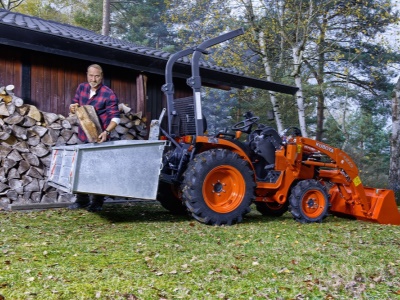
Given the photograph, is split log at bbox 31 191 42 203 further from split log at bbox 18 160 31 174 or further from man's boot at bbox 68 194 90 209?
man's boot at bbox 68 194 90 209

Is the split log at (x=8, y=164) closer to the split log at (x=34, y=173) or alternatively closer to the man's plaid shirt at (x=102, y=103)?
the split log at (x=34, y=173)

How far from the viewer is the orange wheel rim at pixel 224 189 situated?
5.41m

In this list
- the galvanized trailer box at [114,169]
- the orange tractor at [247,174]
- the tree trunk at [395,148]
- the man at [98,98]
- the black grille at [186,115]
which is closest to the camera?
the galvanized trailer box at [114,169]

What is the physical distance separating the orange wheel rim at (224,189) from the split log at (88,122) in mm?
1515

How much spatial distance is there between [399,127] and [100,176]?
9.25 m

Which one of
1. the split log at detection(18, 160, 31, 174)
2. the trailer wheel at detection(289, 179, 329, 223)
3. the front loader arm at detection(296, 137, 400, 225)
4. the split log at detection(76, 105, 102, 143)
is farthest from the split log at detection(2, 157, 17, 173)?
the front loader arm at detection(296, 137, 400, 225)

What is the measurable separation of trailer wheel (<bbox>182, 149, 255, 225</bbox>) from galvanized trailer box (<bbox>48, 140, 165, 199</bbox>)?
1.55 feet

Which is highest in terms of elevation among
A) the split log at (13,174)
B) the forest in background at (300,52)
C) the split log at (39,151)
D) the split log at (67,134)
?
the forest in background at (300,52)

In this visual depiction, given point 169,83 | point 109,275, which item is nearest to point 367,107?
point 169,83

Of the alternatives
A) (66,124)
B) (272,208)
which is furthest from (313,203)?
(66,124)

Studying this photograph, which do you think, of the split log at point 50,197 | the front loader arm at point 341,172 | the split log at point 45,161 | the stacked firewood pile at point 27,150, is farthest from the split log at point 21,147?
the front loader arm at point 341,172

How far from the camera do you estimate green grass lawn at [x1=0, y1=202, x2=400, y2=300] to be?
2.88 meters

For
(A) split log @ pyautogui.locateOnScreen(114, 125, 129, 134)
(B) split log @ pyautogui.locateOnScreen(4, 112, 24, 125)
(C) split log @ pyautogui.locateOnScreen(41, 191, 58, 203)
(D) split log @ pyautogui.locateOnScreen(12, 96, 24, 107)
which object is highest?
(D) split log @ pyautogui.locateOnScreen(12, 96, 24, 107)

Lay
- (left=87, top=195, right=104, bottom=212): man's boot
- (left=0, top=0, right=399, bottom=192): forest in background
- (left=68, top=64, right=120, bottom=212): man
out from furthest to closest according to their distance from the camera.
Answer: (left=0, top=0, right=399, bottom=192): forest in background
(left=87, top=195, right=104, bottom=212): man's boot
(left=68, top=64, right=120, bottom=212): man
